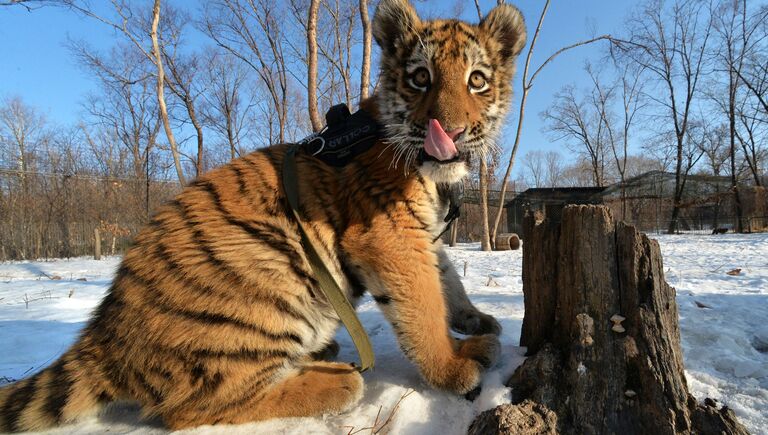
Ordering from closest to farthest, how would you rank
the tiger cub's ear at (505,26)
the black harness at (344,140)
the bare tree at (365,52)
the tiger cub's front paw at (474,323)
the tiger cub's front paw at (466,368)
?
the tiger cub's front paw at (466,368), the black harness at (344,140), the tiger cub's ear at (505,26), the tiger cub's front paw at (474,323), the bare tree at (365,52)

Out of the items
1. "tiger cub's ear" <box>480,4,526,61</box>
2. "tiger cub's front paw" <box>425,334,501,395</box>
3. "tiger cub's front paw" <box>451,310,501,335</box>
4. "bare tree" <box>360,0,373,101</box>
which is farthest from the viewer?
"bare tree" <box>360,0,373,101</box>

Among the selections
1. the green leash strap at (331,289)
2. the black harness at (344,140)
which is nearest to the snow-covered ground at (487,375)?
the green leash strap at (331,289)

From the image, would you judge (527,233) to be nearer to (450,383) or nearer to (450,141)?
(450,141)

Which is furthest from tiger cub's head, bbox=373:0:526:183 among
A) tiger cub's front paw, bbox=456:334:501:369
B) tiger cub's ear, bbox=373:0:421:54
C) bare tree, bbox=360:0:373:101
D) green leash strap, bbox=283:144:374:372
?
bare tree, bbox=360:0:373:101

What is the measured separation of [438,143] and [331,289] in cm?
98

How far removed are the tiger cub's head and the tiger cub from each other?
0.01 m

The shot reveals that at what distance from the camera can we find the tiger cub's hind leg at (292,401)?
5.71ft

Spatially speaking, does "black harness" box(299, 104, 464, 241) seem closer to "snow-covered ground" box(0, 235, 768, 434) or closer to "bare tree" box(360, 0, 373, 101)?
"snow-covered ground" box(0, 235, 768, 434)

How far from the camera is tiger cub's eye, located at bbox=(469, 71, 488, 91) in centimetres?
223

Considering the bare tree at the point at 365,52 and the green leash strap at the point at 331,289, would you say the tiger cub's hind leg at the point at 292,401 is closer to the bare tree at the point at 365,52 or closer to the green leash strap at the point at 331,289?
the green leash strap at the point at 331,289

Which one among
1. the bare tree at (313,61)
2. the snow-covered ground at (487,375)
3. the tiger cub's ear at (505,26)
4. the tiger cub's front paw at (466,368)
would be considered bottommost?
the snow-covered ground at (487,375)

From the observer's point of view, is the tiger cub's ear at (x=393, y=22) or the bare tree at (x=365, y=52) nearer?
the tiger cub's ear at (x=393, y=22)

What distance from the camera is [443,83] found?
2.08m

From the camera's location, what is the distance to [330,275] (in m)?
1.95
